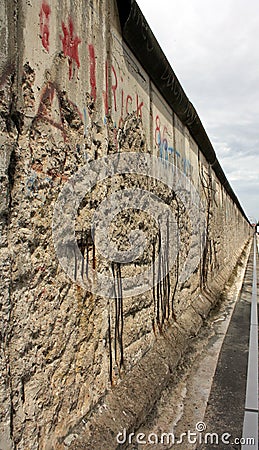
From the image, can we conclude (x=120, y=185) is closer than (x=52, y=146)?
No

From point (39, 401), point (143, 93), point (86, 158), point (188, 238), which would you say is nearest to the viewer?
point (39, 401)

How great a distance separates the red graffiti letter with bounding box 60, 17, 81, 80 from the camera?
1.61m

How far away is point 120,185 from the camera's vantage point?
2193mm

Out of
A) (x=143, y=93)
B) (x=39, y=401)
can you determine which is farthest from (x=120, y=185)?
(x=39, y=401)

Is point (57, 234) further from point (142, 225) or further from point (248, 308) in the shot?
point (248, 308)

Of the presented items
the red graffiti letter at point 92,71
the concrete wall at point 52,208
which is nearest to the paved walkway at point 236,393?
the concrete wall at point 52,208

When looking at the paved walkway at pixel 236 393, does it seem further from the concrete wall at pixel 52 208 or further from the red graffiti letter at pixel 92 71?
the red graffiti letter at pixel 92 71

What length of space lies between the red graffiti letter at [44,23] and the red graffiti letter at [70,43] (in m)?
0.11

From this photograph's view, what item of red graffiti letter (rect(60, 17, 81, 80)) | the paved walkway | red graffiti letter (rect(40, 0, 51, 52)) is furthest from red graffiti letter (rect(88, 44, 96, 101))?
the paved walkway

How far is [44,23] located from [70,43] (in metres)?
0.20

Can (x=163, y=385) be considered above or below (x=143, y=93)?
below

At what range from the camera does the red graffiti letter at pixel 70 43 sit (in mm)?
1609

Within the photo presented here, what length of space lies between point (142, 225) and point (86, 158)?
90 centimetres

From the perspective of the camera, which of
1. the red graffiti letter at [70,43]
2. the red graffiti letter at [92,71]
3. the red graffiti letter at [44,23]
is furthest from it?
the red graffiti letter at [92,71]
